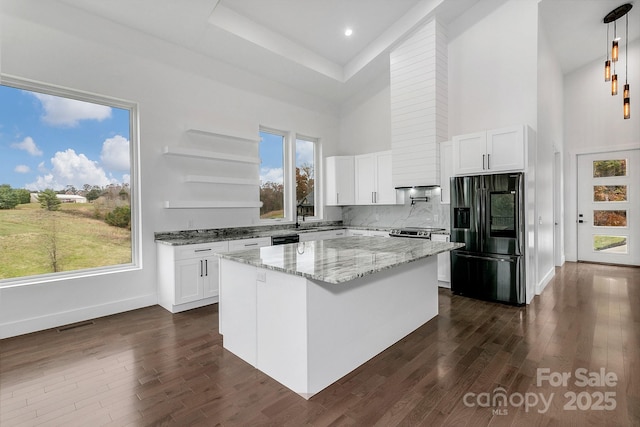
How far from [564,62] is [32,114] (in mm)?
8412

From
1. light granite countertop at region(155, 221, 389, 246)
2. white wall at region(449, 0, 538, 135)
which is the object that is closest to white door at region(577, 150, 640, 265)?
white wall at region(449, 0, 538, 135)

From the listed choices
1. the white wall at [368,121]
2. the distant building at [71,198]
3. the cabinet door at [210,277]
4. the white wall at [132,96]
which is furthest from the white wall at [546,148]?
the distant building at [71,198]

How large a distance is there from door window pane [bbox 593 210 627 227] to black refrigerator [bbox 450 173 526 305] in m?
4.05

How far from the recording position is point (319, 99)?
6.35 m

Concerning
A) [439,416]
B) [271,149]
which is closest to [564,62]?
[271,149]

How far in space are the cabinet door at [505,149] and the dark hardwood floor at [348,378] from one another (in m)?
1.83

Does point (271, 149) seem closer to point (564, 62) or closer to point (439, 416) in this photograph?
point (439, 416)

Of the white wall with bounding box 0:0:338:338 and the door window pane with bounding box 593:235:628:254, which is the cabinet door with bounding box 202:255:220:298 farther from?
the door window pane with bounding box 593:235:628:254

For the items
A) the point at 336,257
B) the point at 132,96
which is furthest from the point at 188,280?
the point at 132,96

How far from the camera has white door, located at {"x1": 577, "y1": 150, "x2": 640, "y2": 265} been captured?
618 cm

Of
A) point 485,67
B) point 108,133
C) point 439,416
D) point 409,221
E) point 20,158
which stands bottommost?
point 439,416

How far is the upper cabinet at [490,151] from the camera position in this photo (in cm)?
400

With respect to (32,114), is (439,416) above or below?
below

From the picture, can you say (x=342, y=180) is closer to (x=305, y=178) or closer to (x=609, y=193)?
(x=305, y=178)
